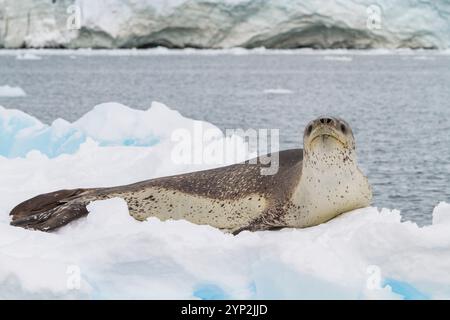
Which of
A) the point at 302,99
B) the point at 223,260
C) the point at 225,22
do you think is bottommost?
the point at 223,260

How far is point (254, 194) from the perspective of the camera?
498 cm

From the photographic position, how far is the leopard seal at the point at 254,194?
4.64 m

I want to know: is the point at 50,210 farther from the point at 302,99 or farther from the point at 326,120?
the point at 302,99

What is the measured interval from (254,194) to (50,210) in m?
1.20

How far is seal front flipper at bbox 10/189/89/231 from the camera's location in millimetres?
4859

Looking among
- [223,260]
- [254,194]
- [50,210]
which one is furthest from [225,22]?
[223,260]

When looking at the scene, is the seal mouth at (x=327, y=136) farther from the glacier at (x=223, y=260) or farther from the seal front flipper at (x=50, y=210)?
the seal front flipper at (x=50, y=210)

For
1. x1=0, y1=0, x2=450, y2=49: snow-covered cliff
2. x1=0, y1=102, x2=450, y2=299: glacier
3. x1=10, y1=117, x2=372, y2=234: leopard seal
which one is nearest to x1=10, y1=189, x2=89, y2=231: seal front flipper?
x1=10, y1=117, x2=372, y2=234: leopard seal

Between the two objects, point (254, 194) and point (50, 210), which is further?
point (50, 210)

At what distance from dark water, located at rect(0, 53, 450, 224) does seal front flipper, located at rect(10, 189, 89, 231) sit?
471cm

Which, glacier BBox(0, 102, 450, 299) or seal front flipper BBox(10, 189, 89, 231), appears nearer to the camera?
glacier BBox(0, 102, 450, 299)

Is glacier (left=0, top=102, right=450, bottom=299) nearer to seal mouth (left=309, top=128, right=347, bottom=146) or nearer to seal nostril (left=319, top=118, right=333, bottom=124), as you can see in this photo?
seal mouth (left=309, top=128, right=347, bottom=146)

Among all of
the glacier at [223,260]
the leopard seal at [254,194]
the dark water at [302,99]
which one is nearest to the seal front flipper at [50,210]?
the leopard seal at [254,194]
